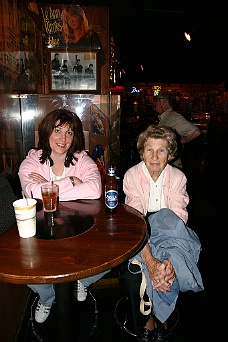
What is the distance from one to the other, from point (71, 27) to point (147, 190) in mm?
2148

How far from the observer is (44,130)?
220cm

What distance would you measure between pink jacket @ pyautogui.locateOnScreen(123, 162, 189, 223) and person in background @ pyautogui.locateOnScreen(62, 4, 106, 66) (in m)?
1.82

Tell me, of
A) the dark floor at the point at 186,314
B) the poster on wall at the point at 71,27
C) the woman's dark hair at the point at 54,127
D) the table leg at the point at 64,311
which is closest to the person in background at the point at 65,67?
the poster on wall at the point at 71,27

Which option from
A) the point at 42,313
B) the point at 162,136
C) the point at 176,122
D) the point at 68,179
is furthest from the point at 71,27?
the point at 42,313

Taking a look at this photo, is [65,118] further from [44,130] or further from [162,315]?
[162,315]

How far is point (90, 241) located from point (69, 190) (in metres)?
0.67

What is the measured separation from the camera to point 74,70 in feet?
10.7

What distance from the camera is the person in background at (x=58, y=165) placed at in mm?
1994

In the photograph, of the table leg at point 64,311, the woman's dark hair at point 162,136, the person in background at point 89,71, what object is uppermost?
the person in background at point 89,71

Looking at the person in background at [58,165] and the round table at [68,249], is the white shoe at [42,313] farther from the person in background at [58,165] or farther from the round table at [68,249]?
the round table at [68,249]

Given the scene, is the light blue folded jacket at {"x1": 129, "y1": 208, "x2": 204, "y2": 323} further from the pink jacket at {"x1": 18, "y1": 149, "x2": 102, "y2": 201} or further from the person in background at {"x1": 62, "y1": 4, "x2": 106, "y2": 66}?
the person in background at {"x1": 62, "y1": 4, "x2": 106, "y2": 66}

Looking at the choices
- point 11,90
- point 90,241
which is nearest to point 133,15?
point 11,90

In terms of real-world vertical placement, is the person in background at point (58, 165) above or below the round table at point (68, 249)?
above

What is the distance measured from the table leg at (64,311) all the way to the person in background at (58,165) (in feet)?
1.82
